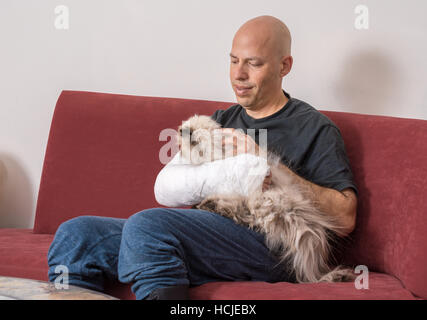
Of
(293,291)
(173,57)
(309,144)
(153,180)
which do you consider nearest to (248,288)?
(293,291)

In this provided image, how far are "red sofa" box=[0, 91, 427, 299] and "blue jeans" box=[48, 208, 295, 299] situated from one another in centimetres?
6

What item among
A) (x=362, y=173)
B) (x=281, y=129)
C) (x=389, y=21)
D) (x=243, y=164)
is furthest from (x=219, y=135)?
(x=389, y=21)

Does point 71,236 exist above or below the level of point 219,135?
below

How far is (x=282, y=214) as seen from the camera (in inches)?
56.3

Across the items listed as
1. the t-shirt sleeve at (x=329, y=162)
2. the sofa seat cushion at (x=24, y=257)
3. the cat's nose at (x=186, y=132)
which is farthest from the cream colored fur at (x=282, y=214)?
the sofa seat cushion at (x=24, y=257)

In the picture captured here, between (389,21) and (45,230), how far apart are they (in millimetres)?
1628

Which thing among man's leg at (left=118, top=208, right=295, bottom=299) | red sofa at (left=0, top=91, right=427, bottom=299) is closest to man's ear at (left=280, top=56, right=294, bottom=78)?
red sofa at (left=0, top=91, right=427, bottom=299)

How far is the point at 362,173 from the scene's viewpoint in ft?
5.62

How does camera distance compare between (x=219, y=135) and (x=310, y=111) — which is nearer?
(x=219, y=135)

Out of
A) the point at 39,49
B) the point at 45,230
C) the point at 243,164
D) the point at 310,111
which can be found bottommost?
the point at 45,230

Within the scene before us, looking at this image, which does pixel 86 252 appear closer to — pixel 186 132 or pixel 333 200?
pixel 186 132

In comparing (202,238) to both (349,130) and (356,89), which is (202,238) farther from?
(356,89)

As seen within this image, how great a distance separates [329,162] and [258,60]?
16.3 inches

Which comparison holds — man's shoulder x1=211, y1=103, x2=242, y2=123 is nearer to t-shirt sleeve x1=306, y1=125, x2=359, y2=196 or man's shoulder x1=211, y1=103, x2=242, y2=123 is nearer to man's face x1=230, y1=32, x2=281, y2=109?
man's face x1=230, y1=32, x2=281, y2=109
